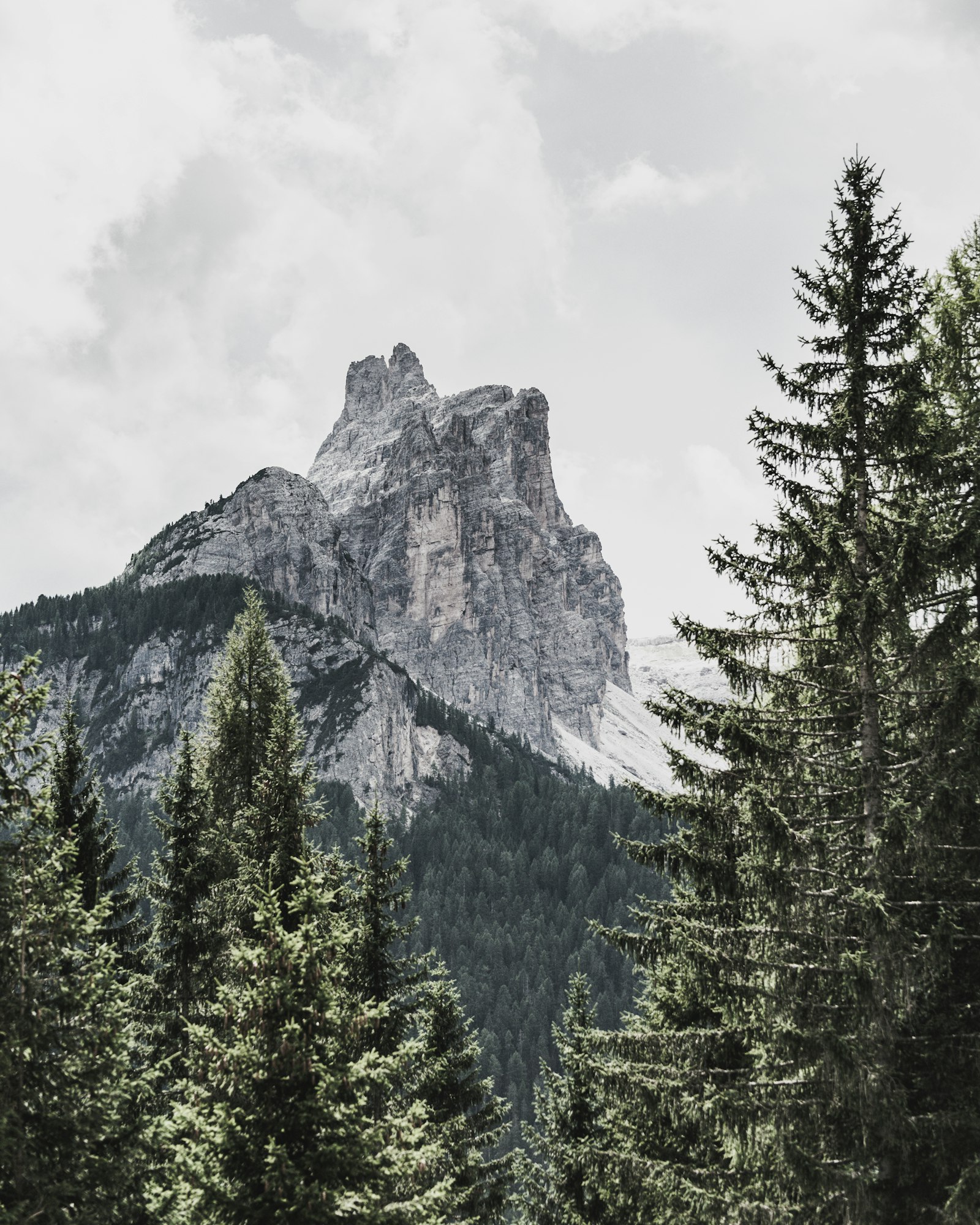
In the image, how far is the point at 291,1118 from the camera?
31.2 ft

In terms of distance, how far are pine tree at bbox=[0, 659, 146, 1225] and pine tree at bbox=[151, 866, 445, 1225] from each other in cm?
77

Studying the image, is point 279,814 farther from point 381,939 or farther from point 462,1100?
point 462,1100

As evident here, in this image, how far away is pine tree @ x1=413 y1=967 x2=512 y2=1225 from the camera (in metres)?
17.3

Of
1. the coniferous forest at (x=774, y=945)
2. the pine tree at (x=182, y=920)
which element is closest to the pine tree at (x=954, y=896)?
the coniferous forest at (x=774, y=945)

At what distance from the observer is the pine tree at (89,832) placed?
15781 millimetres

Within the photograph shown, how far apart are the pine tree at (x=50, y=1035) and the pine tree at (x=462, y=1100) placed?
7.95 m

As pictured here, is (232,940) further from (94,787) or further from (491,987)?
(491,987)

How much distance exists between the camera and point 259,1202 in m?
9.03

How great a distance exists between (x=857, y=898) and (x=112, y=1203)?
315 inches

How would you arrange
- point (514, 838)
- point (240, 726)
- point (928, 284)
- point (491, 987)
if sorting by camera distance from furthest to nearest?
point (514, 838), point (491, 987), point (240, 726), point (928, 284)

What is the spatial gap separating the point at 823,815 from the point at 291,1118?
6.71 metres

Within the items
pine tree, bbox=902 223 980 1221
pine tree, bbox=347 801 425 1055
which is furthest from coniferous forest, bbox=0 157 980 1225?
pine tree, bbox=347 801 425 1055

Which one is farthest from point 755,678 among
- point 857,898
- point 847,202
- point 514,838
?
point 514,838

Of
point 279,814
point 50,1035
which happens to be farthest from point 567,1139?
point 50,1035
